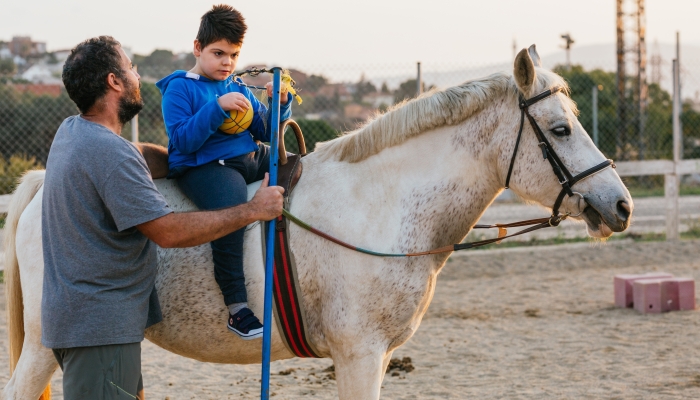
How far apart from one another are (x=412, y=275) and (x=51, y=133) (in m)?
9.13

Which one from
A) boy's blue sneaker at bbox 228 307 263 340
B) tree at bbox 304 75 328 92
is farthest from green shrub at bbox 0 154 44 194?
boy's blue sneaker at bbox 228 307 263 340

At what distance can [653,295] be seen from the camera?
6.66m

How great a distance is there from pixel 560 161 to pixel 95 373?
1940 millimetres

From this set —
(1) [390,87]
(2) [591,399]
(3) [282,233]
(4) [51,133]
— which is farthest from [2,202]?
(2) [591,399]

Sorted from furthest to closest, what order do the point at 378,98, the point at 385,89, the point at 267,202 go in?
the point at 378,98
the point at 385,89
the point at 267,202

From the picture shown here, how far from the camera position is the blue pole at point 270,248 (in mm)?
2738

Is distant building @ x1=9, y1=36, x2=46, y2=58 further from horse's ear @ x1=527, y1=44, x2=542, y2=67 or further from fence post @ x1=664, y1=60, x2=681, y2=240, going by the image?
horse's ear @ x1=527, y1=44, x2=542, y2=67

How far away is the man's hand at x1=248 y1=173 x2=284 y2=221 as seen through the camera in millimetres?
2529

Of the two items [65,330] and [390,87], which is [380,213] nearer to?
[65,330]

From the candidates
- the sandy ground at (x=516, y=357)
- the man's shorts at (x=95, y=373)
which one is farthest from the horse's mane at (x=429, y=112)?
the sandy ground at (x=516, y=357)

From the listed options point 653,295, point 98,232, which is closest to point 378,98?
point 653,295

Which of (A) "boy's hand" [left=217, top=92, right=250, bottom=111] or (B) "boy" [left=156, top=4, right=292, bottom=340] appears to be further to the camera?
(B) "boy" [left=156, top=4, right=292, bottom=340]

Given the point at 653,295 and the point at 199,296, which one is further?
the point at 653,295

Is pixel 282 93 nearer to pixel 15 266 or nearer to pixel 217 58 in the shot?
pixel 217 58
